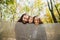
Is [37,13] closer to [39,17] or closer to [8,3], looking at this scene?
[39,17]

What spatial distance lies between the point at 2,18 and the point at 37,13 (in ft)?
1.00

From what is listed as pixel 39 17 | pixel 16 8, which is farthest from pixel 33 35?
pixel 16 8

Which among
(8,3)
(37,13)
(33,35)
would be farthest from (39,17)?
(8,3)

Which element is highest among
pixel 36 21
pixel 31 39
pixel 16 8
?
pixel 16 8

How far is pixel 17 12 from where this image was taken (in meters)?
1.14

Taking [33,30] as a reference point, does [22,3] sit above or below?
above

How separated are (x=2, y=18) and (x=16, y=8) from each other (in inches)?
5.9

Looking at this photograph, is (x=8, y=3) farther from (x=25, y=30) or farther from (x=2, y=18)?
(x=25, y=30)

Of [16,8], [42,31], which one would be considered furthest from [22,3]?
[42,31]

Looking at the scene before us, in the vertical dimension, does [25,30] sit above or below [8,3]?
below

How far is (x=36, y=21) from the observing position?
44.1 inches

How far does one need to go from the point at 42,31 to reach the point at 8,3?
0.38m

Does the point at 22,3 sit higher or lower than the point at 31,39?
higher

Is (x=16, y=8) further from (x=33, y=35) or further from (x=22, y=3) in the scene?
(x=33, y=35)
